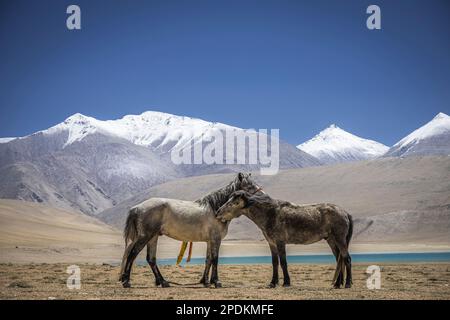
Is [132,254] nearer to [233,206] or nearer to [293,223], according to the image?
[233,206]

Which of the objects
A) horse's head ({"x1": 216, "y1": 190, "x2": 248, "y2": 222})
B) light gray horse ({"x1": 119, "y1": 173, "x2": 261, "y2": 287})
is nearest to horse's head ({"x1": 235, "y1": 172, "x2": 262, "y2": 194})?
horse's head ({"x1": 216, "y1": 190, "x2": 248, "y2": 222})

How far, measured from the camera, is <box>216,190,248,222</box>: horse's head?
48.5 ft

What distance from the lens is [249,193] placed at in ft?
50.1

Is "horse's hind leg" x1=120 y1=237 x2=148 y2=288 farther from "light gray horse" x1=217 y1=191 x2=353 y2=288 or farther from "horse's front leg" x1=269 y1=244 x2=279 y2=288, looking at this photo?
"horse's front leg" x1=269 y1=244 x2=279 y2=288

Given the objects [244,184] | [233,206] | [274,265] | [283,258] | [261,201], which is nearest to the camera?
[283,258]

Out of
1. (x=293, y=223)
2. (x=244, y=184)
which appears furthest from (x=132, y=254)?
(x=293, y=223)

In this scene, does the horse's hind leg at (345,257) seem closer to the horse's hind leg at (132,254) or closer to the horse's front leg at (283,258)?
the horse's front leg at (283,258)

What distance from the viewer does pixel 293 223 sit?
14.6 m

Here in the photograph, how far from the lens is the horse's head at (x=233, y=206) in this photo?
14789 millimetres

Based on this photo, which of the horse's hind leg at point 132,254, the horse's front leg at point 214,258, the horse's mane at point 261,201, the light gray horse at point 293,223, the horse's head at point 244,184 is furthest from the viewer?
the horse's head at point 244,184

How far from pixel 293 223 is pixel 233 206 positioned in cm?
172

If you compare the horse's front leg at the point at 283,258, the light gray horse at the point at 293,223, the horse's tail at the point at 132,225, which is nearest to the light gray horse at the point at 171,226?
the horse's tail at the point at 132,225

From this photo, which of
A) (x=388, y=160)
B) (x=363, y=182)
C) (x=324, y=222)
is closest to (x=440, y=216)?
(x=363, y=182)

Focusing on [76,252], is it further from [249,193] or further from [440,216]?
[440,216]
